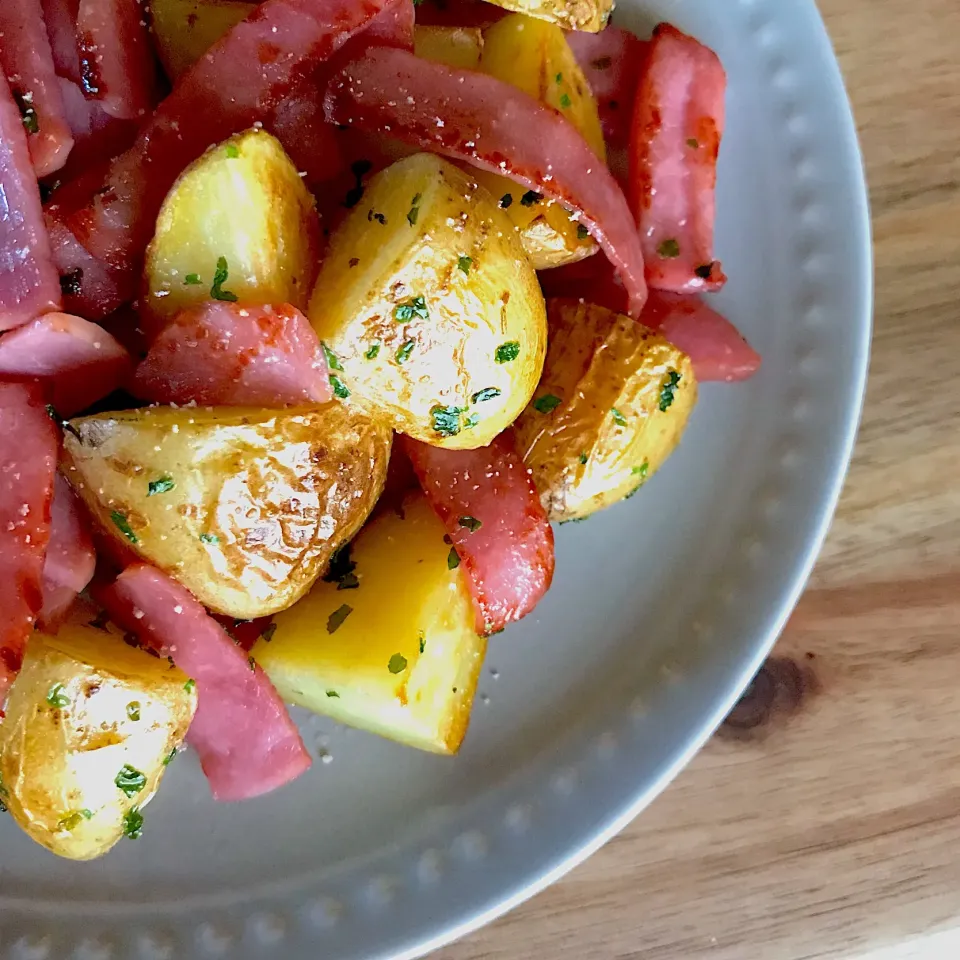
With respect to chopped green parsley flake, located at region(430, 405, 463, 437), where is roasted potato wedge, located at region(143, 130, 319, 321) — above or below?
above

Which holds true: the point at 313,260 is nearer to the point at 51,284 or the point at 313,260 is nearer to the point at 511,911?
the point at 51,284

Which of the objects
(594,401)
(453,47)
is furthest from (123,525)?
(453,47)

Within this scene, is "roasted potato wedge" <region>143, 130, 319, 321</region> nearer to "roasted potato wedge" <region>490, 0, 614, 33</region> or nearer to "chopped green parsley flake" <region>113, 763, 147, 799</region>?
"roasted potato wedge" <region>490, 0, 614, 33</region>

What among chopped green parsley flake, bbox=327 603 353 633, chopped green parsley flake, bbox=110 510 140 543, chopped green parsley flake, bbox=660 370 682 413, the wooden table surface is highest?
chopped green parsley flake, bbox=110 510 140 543

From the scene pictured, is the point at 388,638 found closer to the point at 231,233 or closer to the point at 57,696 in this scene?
the point at 57,696

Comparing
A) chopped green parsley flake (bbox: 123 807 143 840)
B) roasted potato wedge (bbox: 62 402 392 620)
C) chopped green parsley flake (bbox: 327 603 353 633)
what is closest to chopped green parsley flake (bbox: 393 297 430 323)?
roasted potato wedge (bbox: 62 402 392 620)

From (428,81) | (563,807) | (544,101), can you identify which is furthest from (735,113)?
(563,807)

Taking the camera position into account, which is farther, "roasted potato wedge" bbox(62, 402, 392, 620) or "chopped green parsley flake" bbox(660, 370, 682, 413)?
"chopped green parsley flake" bbox(660, 370, 682, 413)
